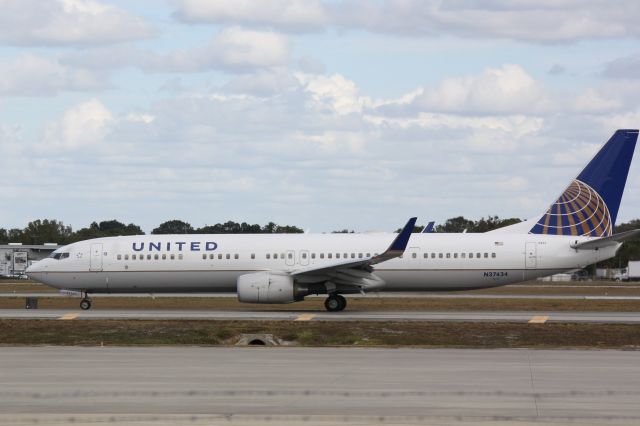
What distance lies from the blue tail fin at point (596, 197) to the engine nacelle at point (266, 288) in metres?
10.4

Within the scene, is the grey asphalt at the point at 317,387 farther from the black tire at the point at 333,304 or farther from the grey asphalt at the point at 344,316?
the black tire at the point at 333,304

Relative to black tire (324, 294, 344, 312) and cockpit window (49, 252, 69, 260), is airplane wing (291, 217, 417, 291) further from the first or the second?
cockpit window (49, 252, 69, 260)

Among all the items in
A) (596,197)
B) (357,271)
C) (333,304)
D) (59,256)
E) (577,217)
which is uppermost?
(596,197)

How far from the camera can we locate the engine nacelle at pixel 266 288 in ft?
125

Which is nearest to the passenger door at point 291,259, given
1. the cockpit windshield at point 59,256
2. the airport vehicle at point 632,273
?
the cockpit windshield at point 59,256

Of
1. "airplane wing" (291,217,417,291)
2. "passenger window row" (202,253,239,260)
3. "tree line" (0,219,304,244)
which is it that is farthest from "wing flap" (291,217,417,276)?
"tree line" (0,219,304,244)

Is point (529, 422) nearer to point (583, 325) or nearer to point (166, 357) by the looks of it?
point (166, 357)

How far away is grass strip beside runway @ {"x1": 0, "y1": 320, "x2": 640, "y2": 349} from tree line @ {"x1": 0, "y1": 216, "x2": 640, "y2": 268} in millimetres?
54821

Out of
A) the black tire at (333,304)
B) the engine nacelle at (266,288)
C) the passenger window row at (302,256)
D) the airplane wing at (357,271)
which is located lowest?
the black tire at (333,304)

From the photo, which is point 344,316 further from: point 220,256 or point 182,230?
point 182,230

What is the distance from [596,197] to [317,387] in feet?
88.9

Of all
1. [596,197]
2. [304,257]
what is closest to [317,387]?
[304,257]

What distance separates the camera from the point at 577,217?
136ft

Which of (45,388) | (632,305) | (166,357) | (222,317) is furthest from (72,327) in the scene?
(632,305)
